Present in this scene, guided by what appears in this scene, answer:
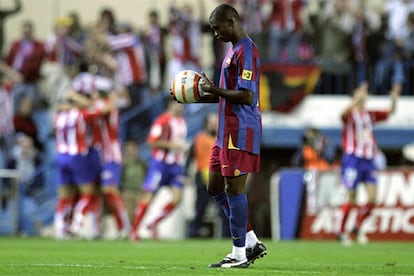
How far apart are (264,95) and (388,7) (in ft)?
12.5

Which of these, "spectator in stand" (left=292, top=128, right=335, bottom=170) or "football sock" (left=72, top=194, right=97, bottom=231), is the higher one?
"spectator in stand" (left=292, top=128, right=335, bottom=170)

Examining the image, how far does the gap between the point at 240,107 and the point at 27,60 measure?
546 inches

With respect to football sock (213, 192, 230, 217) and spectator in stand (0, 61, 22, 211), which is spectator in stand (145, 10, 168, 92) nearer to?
spectator in stand (0, 61, 22, 211)

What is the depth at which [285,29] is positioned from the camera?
83.0ft

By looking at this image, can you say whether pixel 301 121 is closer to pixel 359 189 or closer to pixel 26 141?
pixel 359 189

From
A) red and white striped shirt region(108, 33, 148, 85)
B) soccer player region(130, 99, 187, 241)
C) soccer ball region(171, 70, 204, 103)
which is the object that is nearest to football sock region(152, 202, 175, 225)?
soccer player region(130, 99, 187, 241)

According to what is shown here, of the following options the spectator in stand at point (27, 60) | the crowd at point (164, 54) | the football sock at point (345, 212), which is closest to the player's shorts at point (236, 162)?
the football sock at point (345, 212)

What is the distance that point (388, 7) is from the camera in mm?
26266

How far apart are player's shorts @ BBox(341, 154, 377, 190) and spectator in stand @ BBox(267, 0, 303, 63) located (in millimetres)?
6242

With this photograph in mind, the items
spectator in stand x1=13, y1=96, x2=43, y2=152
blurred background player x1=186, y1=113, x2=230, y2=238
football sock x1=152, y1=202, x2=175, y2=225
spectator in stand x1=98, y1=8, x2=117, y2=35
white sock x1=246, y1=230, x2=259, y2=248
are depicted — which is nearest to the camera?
white sock x1=246, y1=230, x2=259, y2=248

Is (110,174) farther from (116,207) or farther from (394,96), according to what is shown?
(394,96)

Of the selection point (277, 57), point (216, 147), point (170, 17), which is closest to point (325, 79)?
point (277, 57)

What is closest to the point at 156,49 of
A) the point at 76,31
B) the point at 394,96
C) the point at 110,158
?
the point at 76,31

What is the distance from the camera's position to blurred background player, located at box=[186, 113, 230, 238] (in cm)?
2156
